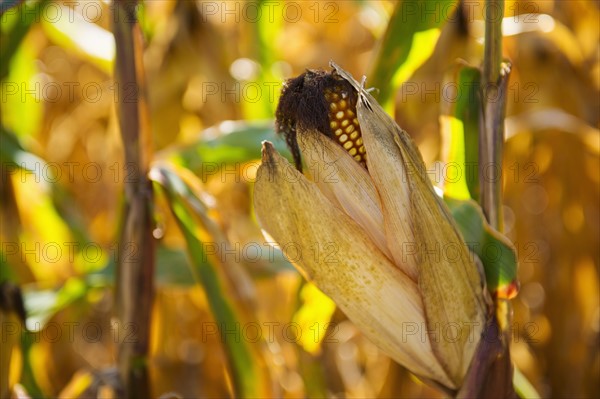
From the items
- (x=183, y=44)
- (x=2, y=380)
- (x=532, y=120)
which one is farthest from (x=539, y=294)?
(x=2, y=380)

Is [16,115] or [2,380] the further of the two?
[16,115]

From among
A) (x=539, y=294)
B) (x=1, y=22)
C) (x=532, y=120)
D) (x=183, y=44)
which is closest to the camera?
(x=1, y=22)

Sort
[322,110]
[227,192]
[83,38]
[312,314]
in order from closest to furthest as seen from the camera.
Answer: [322,110], [312,314], [83,38], [227,192]

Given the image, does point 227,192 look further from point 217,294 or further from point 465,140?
point 465,140

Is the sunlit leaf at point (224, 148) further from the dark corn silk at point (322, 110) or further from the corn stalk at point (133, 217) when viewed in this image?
the dark corn silk at point (322, 110)

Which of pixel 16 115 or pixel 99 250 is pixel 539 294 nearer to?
pixel 99 250

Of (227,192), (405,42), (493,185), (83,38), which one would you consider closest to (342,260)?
(493,185)

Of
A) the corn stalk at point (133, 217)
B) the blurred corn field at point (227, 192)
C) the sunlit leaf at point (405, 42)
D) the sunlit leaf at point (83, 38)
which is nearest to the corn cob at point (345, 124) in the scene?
the blurred corn field at point (227, 192)
